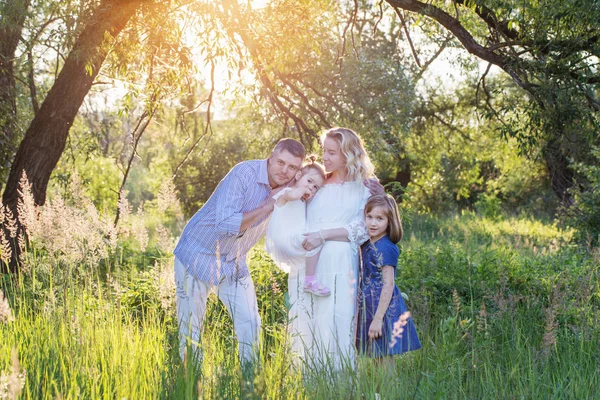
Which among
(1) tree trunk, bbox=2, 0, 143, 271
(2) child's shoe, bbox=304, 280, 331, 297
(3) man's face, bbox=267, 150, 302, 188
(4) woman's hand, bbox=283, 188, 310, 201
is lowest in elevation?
(2) child's shoe, bbox=304, 280, 331, 297

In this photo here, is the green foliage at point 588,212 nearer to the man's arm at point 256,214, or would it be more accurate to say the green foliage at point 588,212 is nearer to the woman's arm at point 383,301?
the woman's arm at point 383,301

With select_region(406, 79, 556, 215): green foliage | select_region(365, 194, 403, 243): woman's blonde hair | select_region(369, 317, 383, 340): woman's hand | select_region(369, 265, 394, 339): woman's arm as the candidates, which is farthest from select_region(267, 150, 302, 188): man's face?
select_region(406, 79, 556, 215): green foliage

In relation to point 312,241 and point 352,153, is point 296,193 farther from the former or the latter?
point 352,153

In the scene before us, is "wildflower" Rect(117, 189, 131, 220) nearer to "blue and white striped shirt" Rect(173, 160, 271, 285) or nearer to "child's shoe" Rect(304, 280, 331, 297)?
"blue and white striped shirt" Rect(173, 160, 271, 285)

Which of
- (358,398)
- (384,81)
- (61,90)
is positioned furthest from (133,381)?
(384,81)

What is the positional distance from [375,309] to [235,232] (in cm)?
101

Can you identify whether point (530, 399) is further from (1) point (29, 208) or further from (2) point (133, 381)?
(1) point (29, 208)

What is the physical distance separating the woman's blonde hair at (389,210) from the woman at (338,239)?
11 centimetres

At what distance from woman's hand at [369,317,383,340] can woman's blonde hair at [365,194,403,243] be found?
21.0 inches

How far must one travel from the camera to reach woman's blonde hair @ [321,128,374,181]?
4.27 m

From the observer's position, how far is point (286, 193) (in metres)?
4.24

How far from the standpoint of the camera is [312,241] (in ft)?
14.1

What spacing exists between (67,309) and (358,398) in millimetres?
1635

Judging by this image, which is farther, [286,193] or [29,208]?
[286,193]
